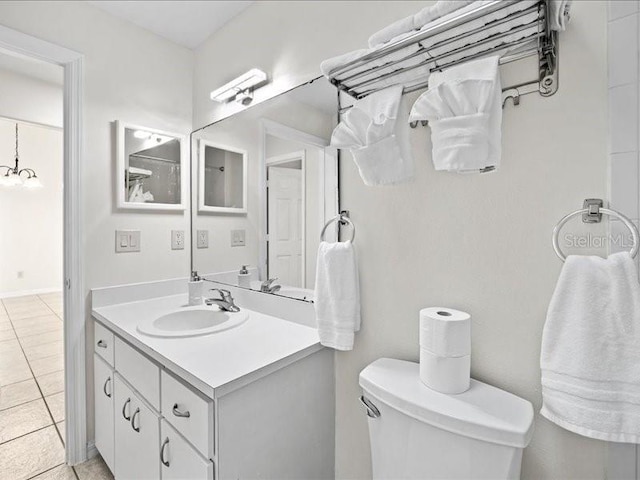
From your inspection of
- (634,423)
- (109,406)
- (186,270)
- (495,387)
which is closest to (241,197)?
(186,270)

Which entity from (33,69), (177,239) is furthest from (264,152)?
(33,69)

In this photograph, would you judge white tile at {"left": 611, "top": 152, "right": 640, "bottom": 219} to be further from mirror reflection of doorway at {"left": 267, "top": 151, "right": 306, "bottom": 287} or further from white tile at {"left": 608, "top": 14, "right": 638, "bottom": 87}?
mirror reflection of doorway at {"left": 267, "top": 151, "right": 306, "bottom": 287}

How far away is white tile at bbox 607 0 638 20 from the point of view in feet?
2.41

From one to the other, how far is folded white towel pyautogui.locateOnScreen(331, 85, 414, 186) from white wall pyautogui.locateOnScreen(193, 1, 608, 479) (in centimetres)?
15

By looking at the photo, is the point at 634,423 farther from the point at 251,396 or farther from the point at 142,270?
the point at 142,270

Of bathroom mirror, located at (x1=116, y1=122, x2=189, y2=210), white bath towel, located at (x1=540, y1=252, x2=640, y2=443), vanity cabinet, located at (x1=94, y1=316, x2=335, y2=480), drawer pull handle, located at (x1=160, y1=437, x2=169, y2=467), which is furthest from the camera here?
bathroom mirror, located at (x1=116, y1=122, x2=189, y2=210)

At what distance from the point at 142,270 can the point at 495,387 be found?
182 centimetres

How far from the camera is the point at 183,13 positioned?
174cm

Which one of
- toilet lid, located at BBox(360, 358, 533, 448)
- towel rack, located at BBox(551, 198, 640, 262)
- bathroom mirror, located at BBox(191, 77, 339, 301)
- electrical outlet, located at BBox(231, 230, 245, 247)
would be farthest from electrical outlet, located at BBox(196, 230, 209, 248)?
towel rack, located at BBox(551, 198, 640, 262)

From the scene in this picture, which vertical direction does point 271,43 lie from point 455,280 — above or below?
above

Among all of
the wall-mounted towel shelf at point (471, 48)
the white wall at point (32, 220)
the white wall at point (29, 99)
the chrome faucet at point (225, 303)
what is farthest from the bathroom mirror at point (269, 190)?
the white wall at point (32, 220)

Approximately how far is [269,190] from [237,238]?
1.23 feet

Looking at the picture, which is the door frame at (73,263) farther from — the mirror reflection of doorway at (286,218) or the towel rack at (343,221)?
the towel rack at (343,221)

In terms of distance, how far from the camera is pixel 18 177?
4.59 meters
